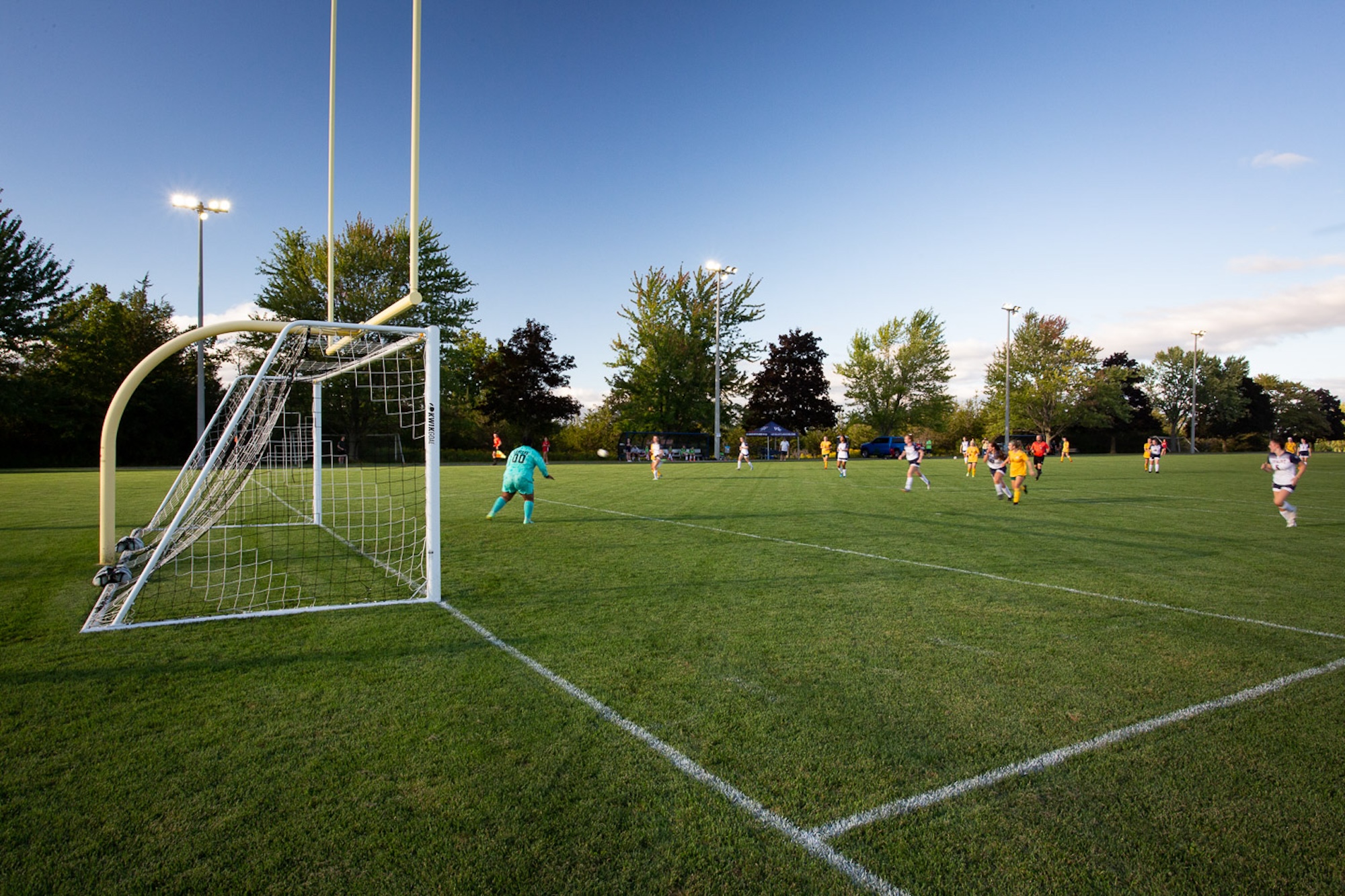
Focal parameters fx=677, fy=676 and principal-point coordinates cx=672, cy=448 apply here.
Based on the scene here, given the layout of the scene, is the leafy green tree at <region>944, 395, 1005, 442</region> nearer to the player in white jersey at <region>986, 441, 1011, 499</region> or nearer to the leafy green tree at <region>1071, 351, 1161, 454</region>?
the leafy green tree at <region>1071, 351, 1161, 454</region>

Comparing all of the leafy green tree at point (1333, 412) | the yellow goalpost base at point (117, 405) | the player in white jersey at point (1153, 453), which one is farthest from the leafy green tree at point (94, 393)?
the leafy green tree at point (1333, 412)

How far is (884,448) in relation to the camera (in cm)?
5591

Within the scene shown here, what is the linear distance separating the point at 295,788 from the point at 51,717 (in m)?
1.90

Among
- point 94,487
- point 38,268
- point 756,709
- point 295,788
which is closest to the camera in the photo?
point 295,788

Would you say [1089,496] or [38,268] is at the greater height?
[38,268]

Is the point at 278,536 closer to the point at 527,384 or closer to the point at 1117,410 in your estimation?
the point at 527,384

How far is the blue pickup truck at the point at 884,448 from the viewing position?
5494cm

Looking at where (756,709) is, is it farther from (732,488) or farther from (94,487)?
(94,487)

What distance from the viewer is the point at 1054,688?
4.25m

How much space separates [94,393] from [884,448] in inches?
2091

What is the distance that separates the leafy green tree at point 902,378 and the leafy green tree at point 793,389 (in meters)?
4.54

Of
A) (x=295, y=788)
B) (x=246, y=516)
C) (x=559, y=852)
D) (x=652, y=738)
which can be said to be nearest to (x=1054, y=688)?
(x=652, y=738)

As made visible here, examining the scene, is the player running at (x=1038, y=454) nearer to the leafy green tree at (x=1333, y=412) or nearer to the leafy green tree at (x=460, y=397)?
the leafy green tree at (x=460, y=397)

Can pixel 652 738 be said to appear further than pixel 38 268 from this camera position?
No
